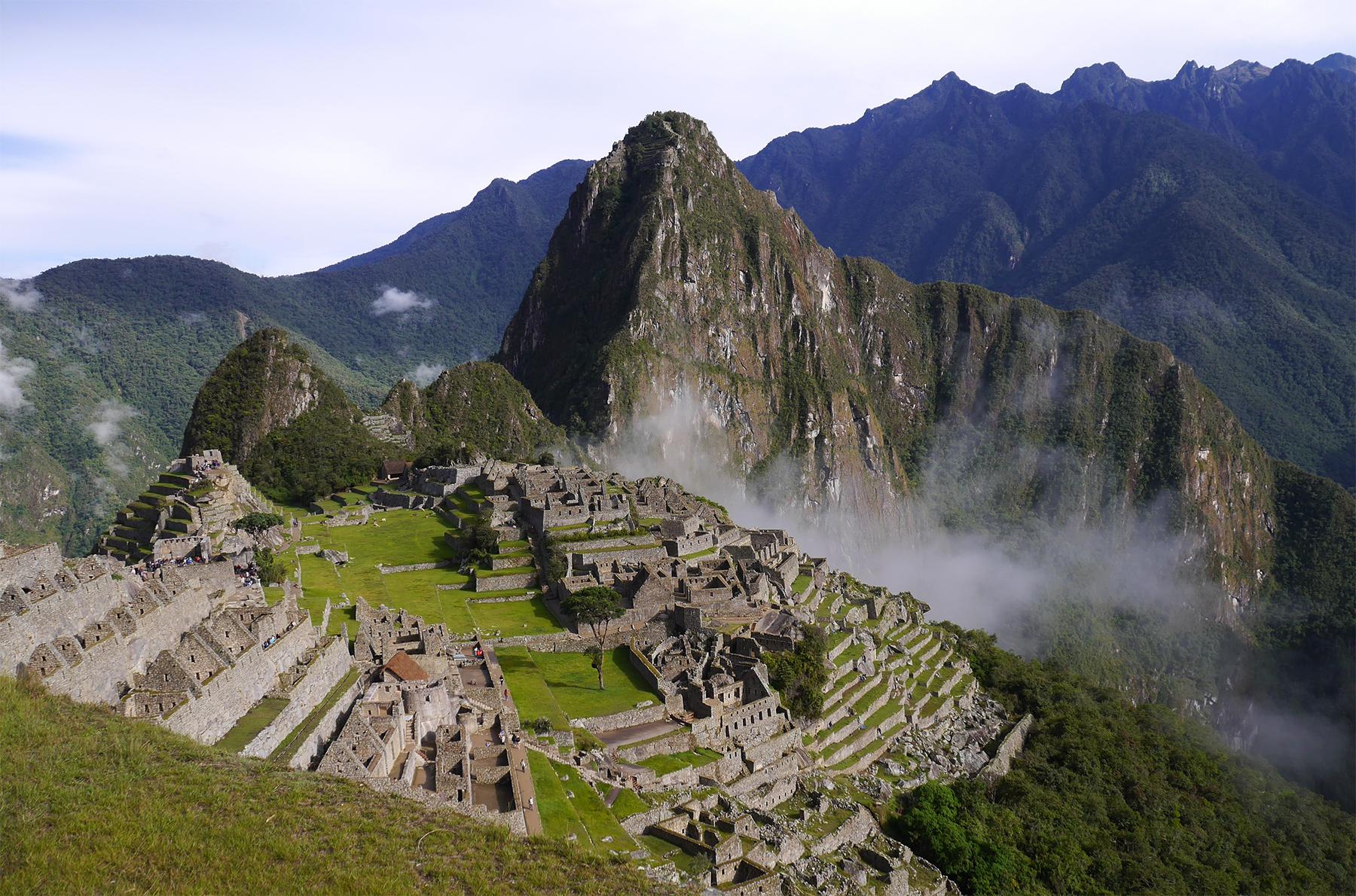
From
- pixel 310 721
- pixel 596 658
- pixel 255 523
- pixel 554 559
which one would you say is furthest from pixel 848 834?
pixel 255 523

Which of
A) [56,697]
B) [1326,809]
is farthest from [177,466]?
[1326,809]

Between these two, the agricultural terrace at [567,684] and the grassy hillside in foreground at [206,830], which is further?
the agricultural terrace at [567,684]

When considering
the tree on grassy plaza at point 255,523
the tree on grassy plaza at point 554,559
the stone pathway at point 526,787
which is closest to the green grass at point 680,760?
the stone pathway at point 526,787

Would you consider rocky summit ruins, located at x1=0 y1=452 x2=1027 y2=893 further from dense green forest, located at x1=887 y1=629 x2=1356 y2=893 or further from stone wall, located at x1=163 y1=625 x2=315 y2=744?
dense green forest, located at x1=887 y1=629 x2=1356 y2=893

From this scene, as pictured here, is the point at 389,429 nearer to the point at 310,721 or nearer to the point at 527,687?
the point at 527,687

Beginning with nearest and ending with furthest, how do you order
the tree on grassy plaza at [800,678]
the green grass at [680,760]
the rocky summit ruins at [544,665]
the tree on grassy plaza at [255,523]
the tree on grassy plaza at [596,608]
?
the rocky summit ruins at [544,665]
the green grass at [680,760]
the tree on grassy plaza at [800,678]
the tree on grassy plaza at [596,608]
the tree on grassy plaza at [255,523]

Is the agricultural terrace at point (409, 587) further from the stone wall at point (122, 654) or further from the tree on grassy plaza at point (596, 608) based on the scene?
the stone wall at point (122, 654)
